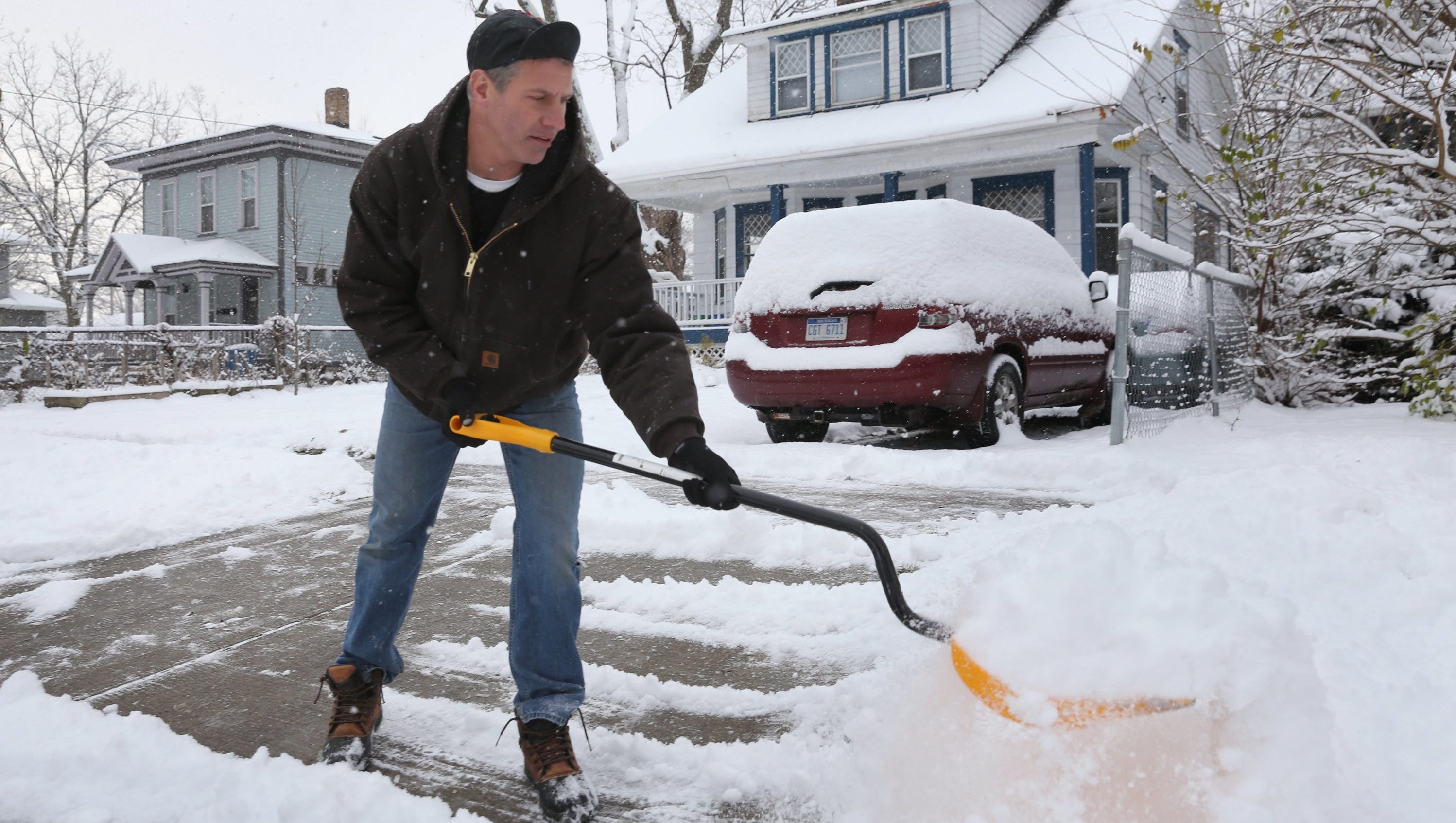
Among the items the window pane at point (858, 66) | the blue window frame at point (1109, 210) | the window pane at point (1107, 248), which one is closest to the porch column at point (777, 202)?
the window pane at point (858, 66)

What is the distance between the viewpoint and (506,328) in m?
2.32

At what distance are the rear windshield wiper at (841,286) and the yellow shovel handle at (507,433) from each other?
15.3ft

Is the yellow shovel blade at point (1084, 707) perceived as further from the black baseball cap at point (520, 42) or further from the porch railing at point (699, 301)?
the porch railing at point (699, 301)

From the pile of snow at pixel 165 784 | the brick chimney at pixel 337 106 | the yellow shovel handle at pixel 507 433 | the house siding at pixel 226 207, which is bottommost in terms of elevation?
the pile of snow at pixel 165 784

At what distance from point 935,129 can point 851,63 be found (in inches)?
128

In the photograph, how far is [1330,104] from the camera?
5918mm

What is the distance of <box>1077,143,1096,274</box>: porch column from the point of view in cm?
1480

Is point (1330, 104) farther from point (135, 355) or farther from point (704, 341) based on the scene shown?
point (135, 355)

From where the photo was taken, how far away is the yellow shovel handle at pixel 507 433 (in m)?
2.18

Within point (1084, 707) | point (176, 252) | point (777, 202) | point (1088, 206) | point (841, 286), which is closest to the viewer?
point (1084, 707)

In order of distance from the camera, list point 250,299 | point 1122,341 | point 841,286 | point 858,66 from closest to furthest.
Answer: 1. point 1122,341
2. point 841,286
3. point 858,66
4. point 250,299

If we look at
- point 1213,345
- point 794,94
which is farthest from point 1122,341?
point 794,94

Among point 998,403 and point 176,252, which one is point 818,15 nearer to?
point 998,403

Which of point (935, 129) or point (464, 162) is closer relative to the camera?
point (464, 162)
